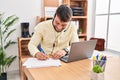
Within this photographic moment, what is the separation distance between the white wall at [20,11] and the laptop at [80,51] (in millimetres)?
1923

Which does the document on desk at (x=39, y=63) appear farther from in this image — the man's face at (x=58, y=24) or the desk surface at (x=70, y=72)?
the man's face at (x=58, y=24)

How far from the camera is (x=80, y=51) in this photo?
141cm

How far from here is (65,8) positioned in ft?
4.89

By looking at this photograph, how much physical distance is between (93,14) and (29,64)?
2854 mm

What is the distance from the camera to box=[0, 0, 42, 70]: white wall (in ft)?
9.82

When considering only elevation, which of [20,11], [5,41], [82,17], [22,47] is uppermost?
[20,11]

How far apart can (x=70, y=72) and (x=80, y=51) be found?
13.0 inches

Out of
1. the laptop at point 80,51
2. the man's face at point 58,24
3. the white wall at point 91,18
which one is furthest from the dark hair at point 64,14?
the white wall at point 91,18

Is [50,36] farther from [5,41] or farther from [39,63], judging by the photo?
[5,41]

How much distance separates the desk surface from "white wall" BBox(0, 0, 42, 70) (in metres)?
2.06

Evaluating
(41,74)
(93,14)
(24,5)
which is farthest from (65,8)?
(93,14)

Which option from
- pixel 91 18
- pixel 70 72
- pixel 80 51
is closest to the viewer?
pixel 70 72

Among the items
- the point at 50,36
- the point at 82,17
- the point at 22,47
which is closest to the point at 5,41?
the point at 22,47

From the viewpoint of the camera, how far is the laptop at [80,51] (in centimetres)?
134
